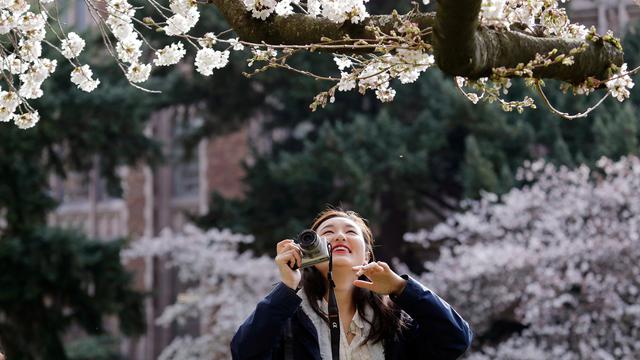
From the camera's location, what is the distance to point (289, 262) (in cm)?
397

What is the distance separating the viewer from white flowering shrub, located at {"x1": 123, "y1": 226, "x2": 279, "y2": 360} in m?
15.1

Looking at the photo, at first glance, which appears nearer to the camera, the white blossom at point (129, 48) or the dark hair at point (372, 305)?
the dark hair at point (372, 305)

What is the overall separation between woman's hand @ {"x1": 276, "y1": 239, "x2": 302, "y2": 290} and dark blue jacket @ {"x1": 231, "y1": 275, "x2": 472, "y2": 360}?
0.11ft

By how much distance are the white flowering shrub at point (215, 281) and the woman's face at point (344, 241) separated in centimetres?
1063

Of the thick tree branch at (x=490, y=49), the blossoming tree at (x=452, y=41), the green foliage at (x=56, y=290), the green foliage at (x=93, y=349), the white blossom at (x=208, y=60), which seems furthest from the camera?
the green foliage at (x=93, y=349)

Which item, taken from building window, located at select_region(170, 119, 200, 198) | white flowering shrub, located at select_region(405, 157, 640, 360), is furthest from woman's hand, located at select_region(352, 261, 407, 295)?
building window, located at select_region(170, 119, 200, 198)

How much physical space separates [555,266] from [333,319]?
9552 mm

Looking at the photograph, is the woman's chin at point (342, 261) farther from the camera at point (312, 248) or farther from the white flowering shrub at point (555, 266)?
the white flowering shrub at point (555, 266)

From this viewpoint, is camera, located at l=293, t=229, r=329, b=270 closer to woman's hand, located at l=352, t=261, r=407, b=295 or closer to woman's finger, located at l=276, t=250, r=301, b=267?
woman's finger, located at l=276, t=250, r=301, b=267

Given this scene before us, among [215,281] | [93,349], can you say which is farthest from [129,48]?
[93,349]

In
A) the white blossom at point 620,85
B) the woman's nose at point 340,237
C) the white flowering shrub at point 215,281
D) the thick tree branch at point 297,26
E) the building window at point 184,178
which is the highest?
the thick tree branch at point 297,26

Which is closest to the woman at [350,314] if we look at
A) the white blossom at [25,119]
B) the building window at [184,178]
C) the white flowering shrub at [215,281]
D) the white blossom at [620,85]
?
the white blossom at [620,85]

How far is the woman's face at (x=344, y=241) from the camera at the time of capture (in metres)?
4.13

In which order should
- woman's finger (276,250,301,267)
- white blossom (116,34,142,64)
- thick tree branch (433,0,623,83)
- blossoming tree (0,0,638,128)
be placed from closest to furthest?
thick tree branch (433,0,623,83) < blossoming tree (0,0,638,128) < woman's finger (276,250,301,267) < white blossom (116,34,142,64)
